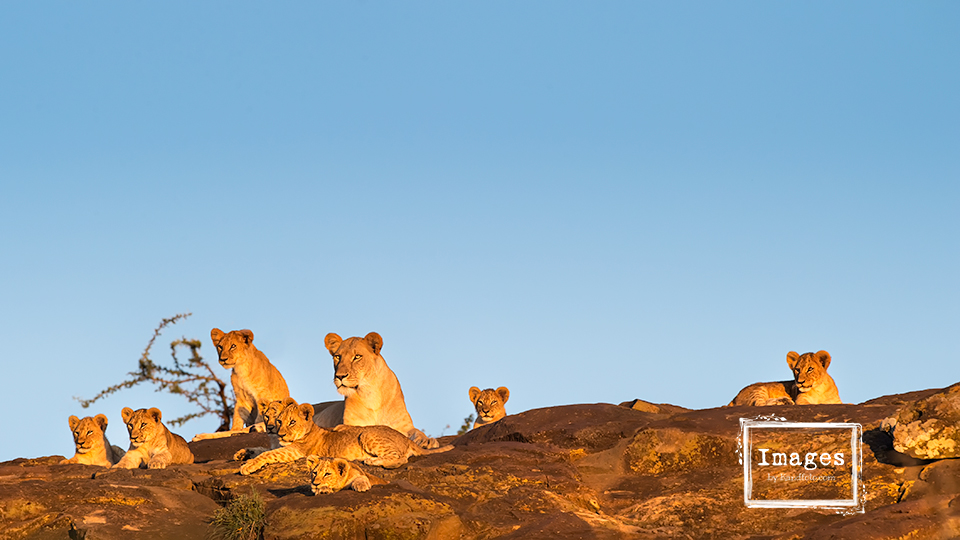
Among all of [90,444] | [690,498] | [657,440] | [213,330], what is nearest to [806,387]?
[657,440]

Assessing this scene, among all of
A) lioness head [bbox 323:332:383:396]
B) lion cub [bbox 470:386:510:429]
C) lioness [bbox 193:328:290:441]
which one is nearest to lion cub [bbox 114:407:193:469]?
lioness head [bbox 323:332:383:396]

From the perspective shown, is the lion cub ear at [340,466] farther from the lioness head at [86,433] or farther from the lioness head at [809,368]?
the lioness head at [809,368]

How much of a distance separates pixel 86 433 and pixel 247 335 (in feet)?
9.45

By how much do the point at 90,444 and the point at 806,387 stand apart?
29.0 ft

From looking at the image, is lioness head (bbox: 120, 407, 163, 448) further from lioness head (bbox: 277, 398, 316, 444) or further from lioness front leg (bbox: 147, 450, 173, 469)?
lioness head (bbox: 277, 398, 316, 444)

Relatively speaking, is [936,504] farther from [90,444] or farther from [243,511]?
[90,444]

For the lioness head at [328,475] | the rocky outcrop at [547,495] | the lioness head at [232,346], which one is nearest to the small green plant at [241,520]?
the rocky outcrop at [547,495]

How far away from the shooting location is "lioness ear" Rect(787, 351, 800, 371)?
14891 millimetres

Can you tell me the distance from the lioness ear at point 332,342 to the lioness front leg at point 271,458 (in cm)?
353

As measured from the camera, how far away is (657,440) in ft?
34.1

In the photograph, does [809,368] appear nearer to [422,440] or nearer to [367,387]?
[422,440]

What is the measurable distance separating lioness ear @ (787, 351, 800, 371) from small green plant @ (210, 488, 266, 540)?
857cm

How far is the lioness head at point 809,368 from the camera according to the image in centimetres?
1464

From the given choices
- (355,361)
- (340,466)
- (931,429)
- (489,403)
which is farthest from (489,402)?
(931,429)
